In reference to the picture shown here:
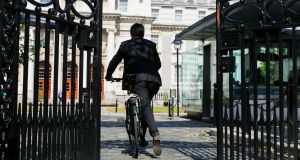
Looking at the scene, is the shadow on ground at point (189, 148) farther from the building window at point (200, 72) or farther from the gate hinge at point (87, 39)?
the building window at point (200, 72)

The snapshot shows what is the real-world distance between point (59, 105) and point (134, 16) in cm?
6372

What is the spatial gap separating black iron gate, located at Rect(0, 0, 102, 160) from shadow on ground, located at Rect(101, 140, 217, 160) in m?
2.43

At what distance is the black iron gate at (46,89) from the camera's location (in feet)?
13.9

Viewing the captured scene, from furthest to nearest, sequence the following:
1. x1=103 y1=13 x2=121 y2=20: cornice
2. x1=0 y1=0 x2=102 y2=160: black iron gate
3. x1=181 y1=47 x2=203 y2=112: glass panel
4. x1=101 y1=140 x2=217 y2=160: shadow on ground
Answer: x1=103 y1=13 x2=121 y2=20: cornice
x1=181 y1=47 x2=203 y2=112: glass panel
x1=101 y1=140 x2=217 y2=160: shadow on ground
x1=0 y1=0 x2=102 y2=160: black iron gate

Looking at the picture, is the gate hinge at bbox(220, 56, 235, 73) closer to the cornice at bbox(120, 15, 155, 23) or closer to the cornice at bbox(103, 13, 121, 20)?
the cornice at bbox(103, 13, 121, 20)

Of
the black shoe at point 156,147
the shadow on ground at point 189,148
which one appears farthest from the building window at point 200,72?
the black shoe at point 156,147

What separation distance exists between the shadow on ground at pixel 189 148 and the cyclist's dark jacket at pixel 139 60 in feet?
4.35

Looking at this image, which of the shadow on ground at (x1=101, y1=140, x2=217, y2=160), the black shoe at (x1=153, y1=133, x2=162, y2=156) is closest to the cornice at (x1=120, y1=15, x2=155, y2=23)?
the shadow on ground at (x1=101, y1=140, x2=217, y2=160)

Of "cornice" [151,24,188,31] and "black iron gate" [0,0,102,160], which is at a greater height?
"cornice" [151,24,188,31]

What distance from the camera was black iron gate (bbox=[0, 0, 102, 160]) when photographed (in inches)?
167

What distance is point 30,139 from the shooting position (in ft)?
14.7

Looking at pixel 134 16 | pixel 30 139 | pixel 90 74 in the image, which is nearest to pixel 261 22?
pixel 90 74

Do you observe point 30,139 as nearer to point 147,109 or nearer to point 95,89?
point 95,89

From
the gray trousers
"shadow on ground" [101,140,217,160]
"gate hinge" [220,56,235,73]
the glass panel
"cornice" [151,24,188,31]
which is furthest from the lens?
"cornice" [151,24,188,31]
